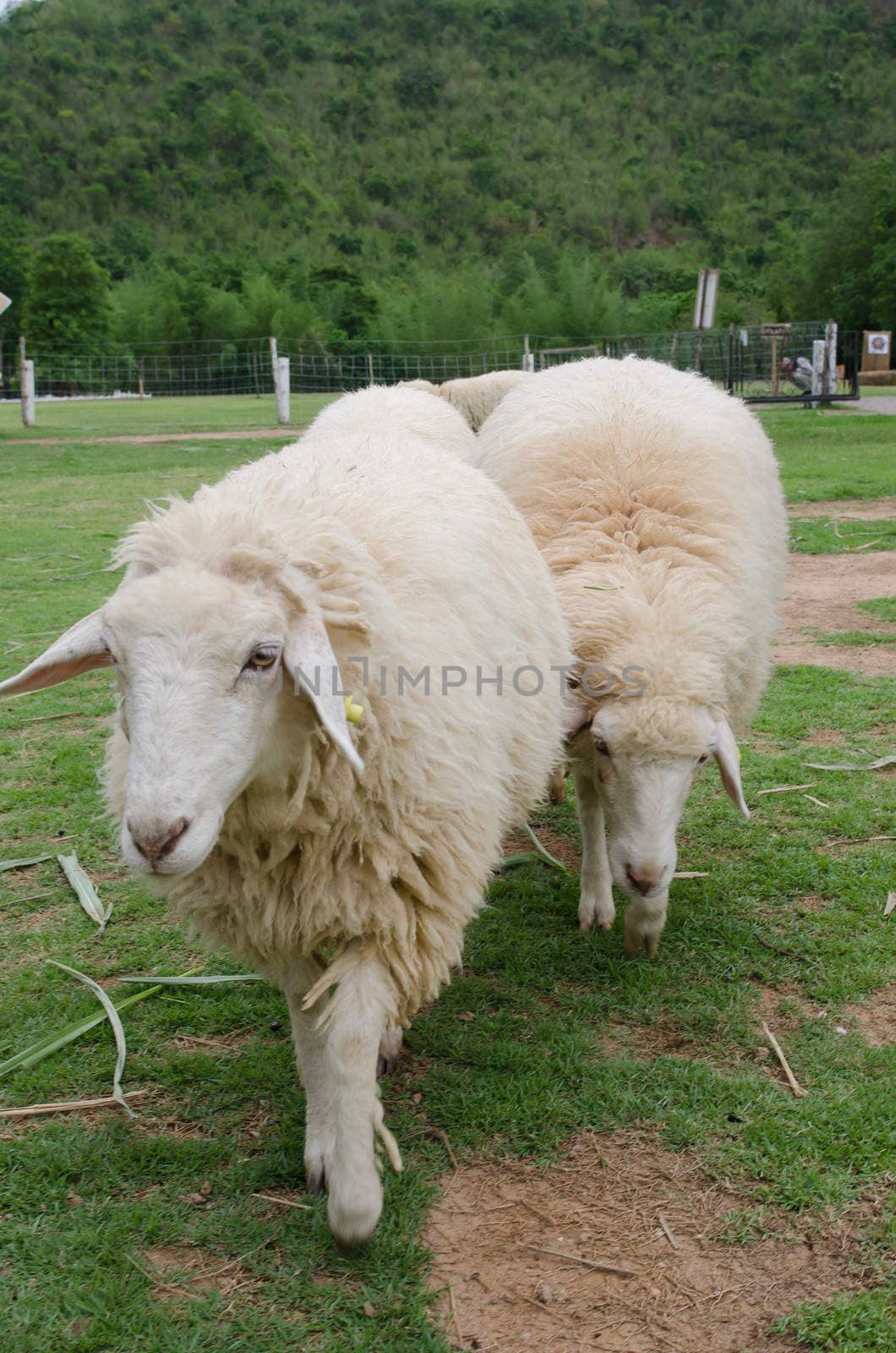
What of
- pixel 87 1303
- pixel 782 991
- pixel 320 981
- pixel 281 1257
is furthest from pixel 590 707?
pixel 87 1303

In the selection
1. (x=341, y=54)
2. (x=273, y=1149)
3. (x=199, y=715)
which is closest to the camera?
(x=199, y=715)

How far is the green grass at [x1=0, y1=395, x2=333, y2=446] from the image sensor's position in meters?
20.6

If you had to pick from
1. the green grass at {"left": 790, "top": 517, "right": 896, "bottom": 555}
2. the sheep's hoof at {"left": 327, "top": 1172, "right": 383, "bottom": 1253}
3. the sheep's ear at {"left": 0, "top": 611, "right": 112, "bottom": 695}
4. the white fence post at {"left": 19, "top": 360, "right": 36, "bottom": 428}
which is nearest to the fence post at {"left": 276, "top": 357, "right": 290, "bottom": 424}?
the white fence post at {"left": 19, "top": 360, "right": 36, "bottom": 428}

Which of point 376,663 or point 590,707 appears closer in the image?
point 376,663

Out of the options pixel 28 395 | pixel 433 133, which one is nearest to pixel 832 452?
pixel 28 395

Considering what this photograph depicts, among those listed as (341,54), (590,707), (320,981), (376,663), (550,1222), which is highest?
(341,54)

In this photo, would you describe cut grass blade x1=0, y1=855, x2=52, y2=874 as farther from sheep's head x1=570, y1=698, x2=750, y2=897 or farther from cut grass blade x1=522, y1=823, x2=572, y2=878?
sheep's head x1=570, y1=698, x2=750, y2=897

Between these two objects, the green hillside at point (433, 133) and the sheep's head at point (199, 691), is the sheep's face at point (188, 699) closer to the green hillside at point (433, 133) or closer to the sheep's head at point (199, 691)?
the sheep's head at point (199, 691)

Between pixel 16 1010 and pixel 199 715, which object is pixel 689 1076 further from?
pixel 16 1010

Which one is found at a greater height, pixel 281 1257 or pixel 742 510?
pixel 742 510

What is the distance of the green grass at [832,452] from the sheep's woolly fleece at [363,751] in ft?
26.0

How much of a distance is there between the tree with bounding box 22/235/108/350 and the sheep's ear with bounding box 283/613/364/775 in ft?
148

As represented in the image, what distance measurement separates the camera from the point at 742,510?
11.1 feet

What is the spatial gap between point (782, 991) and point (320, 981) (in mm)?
1280
